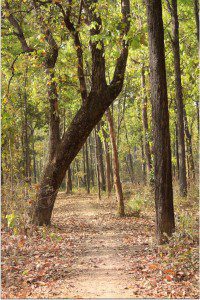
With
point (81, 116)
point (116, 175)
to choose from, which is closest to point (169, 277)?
point (81, 116)

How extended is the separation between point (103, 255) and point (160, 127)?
11.7ft

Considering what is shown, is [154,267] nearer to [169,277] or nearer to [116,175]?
[169,277]

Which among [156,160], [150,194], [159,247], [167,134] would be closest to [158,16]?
→ [167,134]

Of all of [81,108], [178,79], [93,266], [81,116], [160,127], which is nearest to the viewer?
[93,266]

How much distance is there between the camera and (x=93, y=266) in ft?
25.7

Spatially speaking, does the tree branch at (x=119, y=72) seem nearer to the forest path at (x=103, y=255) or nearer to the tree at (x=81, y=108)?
the tree at (x=81, y=108)

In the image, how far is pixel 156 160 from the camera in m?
8.44

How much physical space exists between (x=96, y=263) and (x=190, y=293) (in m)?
→ 2.82

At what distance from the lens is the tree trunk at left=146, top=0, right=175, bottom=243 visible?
8219mm

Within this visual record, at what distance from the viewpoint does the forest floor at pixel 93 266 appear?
6.12 metres

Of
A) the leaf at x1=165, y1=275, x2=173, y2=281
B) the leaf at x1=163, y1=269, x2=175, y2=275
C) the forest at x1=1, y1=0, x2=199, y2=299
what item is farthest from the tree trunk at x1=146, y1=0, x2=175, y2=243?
the leaf at x1=165, y1=275, x2=173, y2=281

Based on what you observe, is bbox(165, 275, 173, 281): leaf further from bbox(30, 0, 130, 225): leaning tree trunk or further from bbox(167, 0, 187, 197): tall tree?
bbox(167, 0, 187, 197): tall tree

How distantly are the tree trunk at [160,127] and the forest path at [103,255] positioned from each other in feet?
3.91

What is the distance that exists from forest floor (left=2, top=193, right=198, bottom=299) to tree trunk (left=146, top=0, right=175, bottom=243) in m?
0.81
